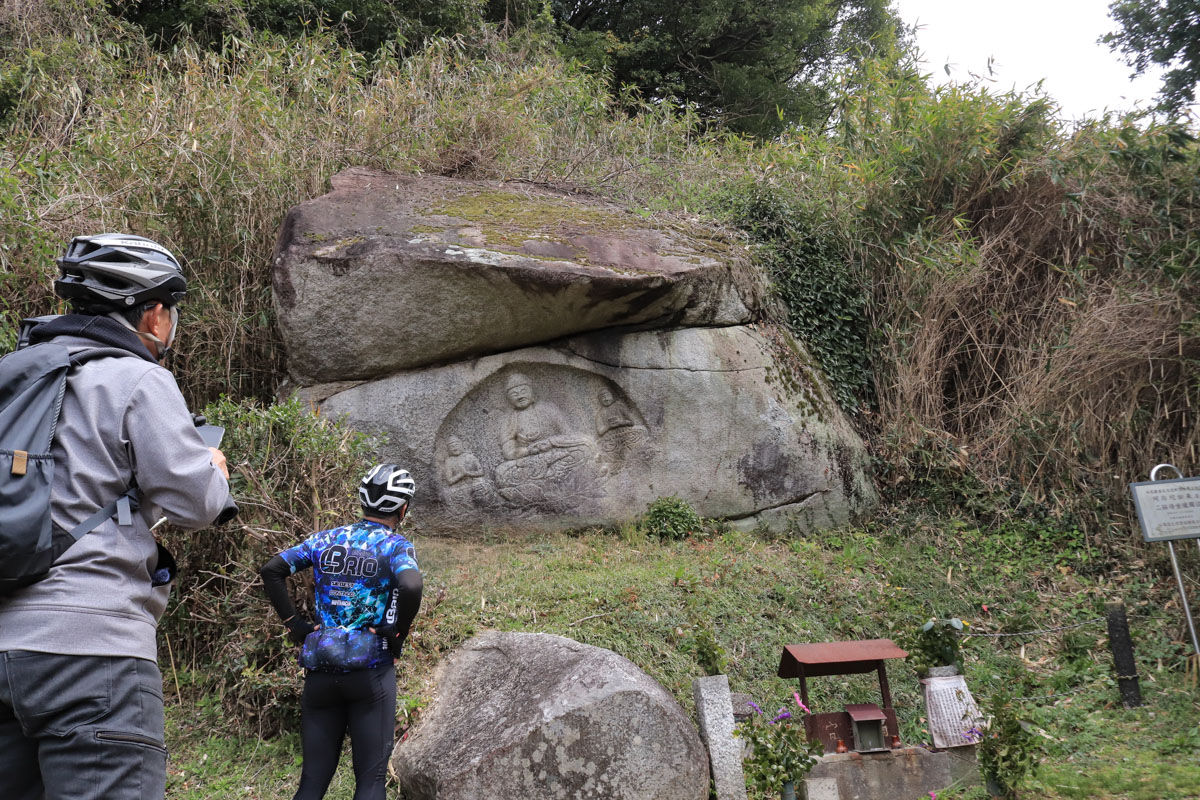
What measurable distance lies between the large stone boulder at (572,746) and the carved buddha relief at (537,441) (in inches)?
122

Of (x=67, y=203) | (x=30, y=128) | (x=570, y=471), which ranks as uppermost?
(x=30, y=128)

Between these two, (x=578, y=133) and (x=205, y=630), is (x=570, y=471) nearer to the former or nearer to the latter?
(x=205, y=630)

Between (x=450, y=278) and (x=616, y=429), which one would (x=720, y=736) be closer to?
(x=616, y=429)

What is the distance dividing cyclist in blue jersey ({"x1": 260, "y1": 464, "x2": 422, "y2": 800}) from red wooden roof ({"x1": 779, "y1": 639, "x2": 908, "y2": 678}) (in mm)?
1992

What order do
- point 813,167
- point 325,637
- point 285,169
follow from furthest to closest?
point 813,167, point 285,169, point 325,637

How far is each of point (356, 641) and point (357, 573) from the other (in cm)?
24

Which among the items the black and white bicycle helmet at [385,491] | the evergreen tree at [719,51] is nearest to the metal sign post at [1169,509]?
the black and white bicycle helmet at [385,491]

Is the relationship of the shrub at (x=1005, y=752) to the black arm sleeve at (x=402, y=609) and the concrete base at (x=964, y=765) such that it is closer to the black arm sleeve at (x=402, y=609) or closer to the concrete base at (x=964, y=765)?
the concrete base at (x=964, y=765)

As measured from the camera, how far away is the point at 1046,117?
817 cm

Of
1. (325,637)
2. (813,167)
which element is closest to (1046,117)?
(813,167)

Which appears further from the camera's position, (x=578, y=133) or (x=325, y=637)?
(x=578, y=133)

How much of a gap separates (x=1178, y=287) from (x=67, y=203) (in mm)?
8364

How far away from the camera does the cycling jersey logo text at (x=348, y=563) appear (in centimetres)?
302

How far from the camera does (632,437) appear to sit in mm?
7312
